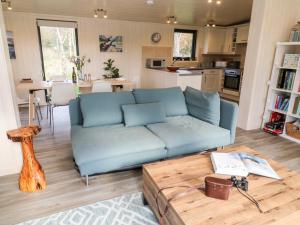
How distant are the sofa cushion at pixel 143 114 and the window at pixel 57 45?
329cm

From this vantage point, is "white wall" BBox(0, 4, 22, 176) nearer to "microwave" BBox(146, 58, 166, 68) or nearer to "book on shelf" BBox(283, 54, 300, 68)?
"book on shelf" BBox(283, 54, 300, 68)

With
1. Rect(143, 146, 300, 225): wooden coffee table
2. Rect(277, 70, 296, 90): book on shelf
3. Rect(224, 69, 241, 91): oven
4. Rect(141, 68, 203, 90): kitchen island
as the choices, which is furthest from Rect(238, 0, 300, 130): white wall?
Rect(224, 69, 241, 91): oven

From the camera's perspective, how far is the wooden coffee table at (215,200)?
118 cm

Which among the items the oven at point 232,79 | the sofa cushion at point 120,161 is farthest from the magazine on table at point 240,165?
the oven at point 232,79

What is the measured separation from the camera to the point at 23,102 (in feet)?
16.3

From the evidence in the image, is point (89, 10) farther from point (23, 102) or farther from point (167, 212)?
point (167, 212)

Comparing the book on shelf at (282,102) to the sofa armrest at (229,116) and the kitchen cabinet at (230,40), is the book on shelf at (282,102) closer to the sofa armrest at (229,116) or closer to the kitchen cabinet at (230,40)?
the sofa armrest at (229,116)

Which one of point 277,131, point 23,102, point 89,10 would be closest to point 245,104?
point 277,131

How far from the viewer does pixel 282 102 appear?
348 cm

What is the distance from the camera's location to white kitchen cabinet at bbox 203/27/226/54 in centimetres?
675

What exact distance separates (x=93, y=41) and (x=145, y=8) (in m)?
1.70

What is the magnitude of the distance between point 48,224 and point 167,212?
3.22 feet

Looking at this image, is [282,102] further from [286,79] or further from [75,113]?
[75,113]

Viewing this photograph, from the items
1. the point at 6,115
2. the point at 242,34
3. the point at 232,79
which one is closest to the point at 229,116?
the point at 6,115
